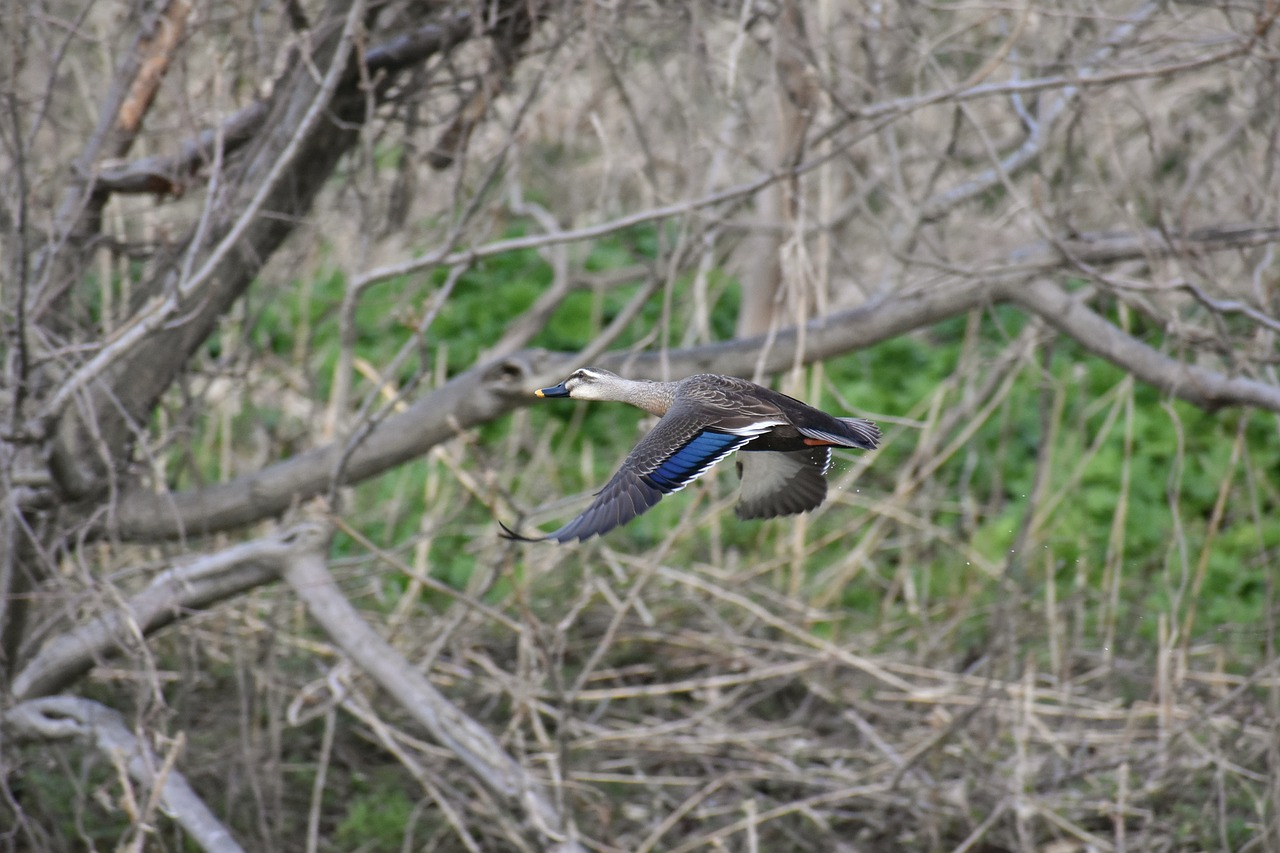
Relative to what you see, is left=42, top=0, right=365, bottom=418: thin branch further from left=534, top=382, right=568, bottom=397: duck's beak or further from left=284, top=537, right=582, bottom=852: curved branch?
left=534, top=382, right=568, bottom=397: duck's beak

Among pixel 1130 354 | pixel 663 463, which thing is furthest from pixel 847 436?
pixel 1130 354

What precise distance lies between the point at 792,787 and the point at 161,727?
264 centimetres

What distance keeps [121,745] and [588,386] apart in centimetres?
191

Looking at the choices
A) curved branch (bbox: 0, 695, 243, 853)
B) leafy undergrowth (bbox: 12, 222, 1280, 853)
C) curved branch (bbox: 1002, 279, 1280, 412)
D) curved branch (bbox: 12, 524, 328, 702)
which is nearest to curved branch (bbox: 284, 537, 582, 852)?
curved branch (bbox: 12, 524, 328, 702)

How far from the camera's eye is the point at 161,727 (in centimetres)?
463

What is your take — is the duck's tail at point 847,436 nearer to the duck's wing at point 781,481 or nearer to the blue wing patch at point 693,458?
the blue wing patch at point 693,458

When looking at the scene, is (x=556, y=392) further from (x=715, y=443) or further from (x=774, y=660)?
(x=774, y=660)

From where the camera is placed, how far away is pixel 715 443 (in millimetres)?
3574

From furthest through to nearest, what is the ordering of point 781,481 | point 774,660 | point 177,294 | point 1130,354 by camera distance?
point 774,660 < point 1130,354 < point 781,481 < point 177,294

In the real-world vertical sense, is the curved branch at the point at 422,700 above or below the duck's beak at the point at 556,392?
below

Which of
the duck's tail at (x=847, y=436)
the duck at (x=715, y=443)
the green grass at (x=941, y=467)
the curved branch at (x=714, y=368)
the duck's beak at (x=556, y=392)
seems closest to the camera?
the duck at (x=715, y=443)

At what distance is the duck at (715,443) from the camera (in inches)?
130

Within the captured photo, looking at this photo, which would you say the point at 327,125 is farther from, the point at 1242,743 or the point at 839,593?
the point at 1242,743

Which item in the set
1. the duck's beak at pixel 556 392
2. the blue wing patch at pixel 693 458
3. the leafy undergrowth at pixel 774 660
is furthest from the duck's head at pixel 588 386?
the blue wing patch at pixel 693 458
